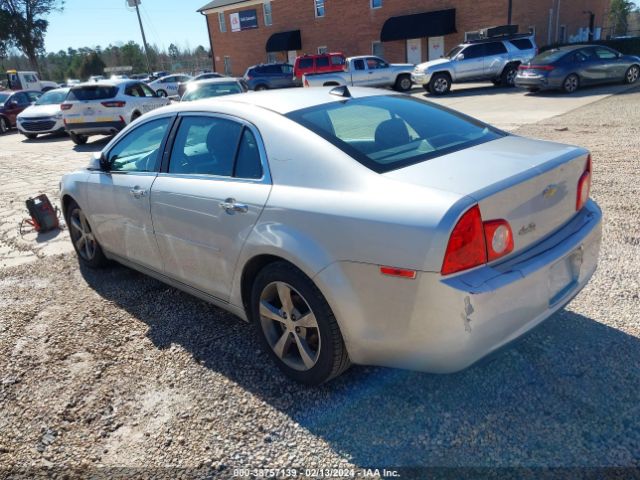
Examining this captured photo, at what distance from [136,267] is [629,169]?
633 cm

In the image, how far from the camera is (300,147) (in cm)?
273

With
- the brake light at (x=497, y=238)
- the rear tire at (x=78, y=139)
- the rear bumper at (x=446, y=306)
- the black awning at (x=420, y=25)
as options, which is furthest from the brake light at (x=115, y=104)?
the black awning at (x=420, y=25)

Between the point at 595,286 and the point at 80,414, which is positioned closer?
the point at 80,414

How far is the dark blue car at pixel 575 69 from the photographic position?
16844 millimetres

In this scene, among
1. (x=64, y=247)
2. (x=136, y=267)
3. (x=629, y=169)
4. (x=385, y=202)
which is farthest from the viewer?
(x=629, y=169)

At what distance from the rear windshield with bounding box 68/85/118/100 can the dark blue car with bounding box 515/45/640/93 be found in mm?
13499

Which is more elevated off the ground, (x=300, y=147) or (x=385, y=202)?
(x=300, y=147)

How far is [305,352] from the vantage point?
110 inches

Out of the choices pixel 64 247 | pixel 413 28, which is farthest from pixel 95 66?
pixel 64 247

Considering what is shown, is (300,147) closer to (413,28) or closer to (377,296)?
(377,296)

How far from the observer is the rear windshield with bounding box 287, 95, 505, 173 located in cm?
273

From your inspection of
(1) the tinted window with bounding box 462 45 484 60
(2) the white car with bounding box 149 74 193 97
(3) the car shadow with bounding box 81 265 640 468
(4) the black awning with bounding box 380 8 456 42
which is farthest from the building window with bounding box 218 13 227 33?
(3) the car shadow with bounding box 81 265 640 468

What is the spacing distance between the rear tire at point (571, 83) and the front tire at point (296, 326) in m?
17.3

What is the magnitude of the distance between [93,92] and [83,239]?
37.2ft
